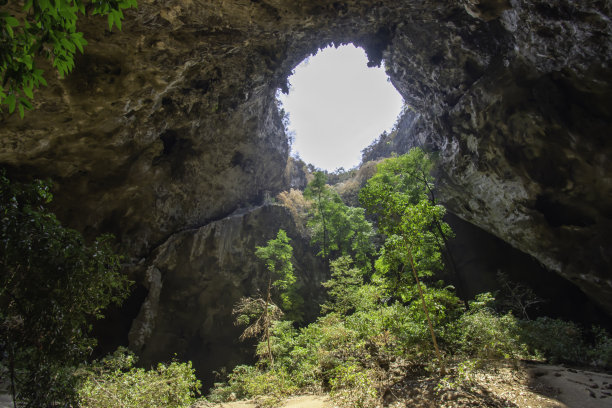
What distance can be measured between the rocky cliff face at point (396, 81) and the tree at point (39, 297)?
7685 millimetres

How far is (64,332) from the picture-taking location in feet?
13.7

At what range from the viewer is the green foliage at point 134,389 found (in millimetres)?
6441

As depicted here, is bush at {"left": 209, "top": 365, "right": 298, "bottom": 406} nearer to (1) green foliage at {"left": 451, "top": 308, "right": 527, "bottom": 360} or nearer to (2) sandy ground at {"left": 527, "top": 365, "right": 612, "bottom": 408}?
(1) green foliage at {"left": 451, "top": 308, "right": 527, "bottom": 360}

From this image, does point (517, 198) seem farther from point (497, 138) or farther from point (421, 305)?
point (421, 305)

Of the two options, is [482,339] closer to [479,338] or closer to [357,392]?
[479,338]

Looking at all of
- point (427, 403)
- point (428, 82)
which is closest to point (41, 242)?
point (427, 403)

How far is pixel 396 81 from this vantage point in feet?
64.2

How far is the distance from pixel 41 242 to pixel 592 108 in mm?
16753

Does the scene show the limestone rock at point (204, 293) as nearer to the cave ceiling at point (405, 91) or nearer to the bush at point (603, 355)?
the cave ceiling at point (405, 91)

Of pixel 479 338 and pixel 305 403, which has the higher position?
pixel 479 338

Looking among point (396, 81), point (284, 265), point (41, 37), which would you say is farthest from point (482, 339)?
point (396, 81)

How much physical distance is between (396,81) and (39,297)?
20919 mm

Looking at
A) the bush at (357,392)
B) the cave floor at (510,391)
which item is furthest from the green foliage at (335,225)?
the bush at (357,392)

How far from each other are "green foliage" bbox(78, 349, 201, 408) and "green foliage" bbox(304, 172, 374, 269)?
13.7 metres
